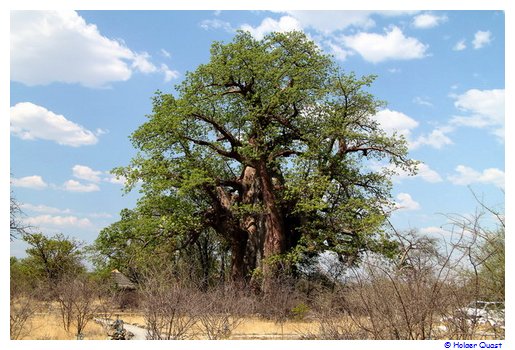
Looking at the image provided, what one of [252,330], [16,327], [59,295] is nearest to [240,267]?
[252,330]

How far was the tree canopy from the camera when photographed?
63.6 feet

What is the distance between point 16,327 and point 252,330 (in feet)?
19.9

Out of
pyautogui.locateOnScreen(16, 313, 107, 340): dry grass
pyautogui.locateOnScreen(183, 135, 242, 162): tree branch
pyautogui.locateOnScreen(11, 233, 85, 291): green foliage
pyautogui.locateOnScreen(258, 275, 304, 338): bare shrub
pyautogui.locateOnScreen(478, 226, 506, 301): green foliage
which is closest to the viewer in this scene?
pyautogui.locateOnScreen(478, 226, 506, 301): green foliage

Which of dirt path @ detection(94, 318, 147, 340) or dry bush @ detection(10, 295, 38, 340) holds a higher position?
dry bush @ detection(10, 295, 38, 340)

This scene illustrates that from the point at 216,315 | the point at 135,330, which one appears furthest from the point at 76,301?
the point at 216,315

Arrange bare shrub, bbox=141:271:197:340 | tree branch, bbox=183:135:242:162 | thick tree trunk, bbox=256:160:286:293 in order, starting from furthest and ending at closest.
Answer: tree branch, bbox=183:135:242:162, thick tree trunk, bbox=256:160:286:293, bare shrub, bbox=141:271:197:340

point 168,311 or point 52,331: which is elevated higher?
point 168,311

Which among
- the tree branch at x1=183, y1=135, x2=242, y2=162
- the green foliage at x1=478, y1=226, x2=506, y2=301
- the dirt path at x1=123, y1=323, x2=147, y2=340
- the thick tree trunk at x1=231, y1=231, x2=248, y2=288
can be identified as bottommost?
the dirt path at x1=123, y1=323, x2=147, y2=340

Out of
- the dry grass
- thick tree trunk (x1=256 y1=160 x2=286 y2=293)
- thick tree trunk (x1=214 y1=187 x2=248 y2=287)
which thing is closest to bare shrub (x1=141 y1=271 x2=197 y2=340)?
the dry grass

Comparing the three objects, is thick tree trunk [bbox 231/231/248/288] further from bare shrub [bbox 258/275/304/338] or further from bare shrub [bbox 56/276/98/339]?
bare shrub [bbox 56/276/98/339]

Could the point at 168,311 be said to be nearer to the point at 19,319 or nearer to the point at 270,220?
the point at 19,319

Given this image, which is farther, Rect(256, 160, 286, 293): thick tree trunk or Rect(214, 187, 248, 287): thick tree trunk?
Rect(214, 187, 248, 287): thick tree trunk

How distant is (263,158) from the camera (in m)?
20.1

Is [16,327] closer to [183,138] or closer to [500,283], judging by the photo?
[500,283]
